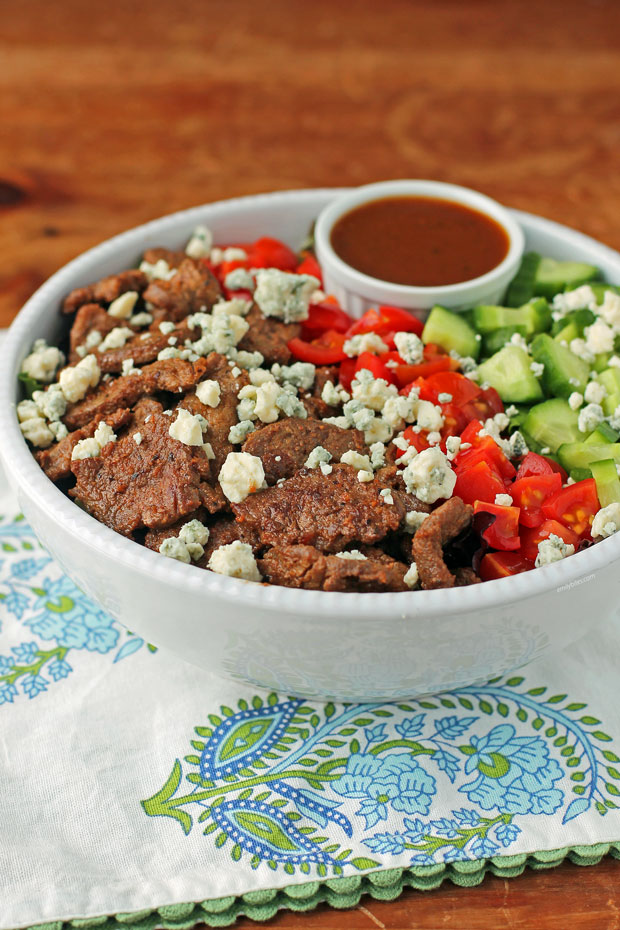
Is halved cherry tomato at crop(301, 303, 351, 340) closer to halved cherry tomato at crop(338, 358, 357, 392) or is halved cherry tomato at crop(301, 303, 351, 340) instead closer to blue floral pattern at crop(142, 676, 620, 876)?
halved cherry tomato at crop(338, 358, 357, 392)

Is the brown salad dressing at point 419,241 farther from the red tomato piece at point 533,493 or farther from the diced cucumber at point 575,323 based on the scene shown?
→ the red tomato piece at point 533,493

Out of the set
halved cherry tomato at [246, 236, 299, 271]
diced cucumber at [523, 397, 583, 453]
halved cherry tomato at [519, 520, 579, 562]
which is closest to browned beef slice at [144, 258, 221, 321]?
halved cherry tomato at [246, 236, 299, 271]

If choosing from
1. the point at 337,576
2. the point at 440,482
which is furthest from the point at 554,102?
the point at 337,576

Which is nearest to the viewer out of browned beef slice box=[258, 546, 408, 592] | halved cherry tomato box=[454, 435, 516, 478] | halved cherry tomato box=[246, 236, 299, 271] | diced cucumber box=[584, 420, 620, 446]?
browned beef slice box=[258, 546, 408, 592]

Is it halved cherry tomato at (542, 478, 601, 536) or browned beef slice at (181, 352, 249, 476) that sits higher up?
browned beef slice at (181, 352, 249, 476)

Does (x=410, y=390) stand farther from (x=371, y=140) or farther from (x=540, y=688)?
(x=371, y=140)

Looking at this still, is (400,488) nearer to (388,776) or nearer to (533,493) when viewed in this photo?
(533,493)
